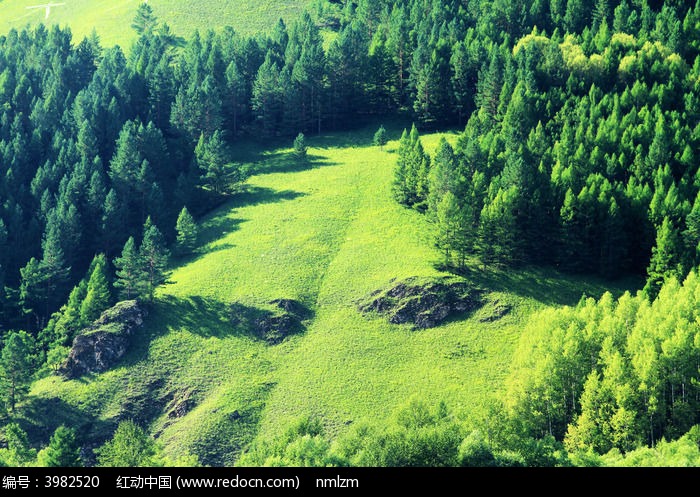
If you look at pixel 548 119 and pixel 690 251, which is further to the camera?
pixel 548 119

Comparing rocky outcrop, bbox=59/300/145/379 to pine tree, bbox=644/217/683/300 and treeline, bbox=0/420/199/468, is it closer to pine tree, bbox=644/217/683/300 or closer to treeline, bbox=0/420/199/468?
treeline, bbox=0/420/199/468

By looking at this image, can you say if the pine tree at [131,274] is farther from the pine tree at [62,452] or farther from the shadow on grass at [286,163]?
the pine tree at [62,452]

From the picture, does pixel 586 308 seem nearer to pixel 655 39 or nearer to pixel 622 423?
pixel 622 423

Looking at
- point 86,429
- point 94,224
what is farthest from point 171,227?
point 86,429

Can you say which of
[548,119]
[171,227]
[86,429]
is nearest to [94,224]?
[171,227]

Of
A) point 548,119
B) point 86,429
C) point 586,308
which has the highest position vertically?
point 548,119

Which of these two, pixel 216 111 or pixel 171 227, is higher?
pixel 216 111
